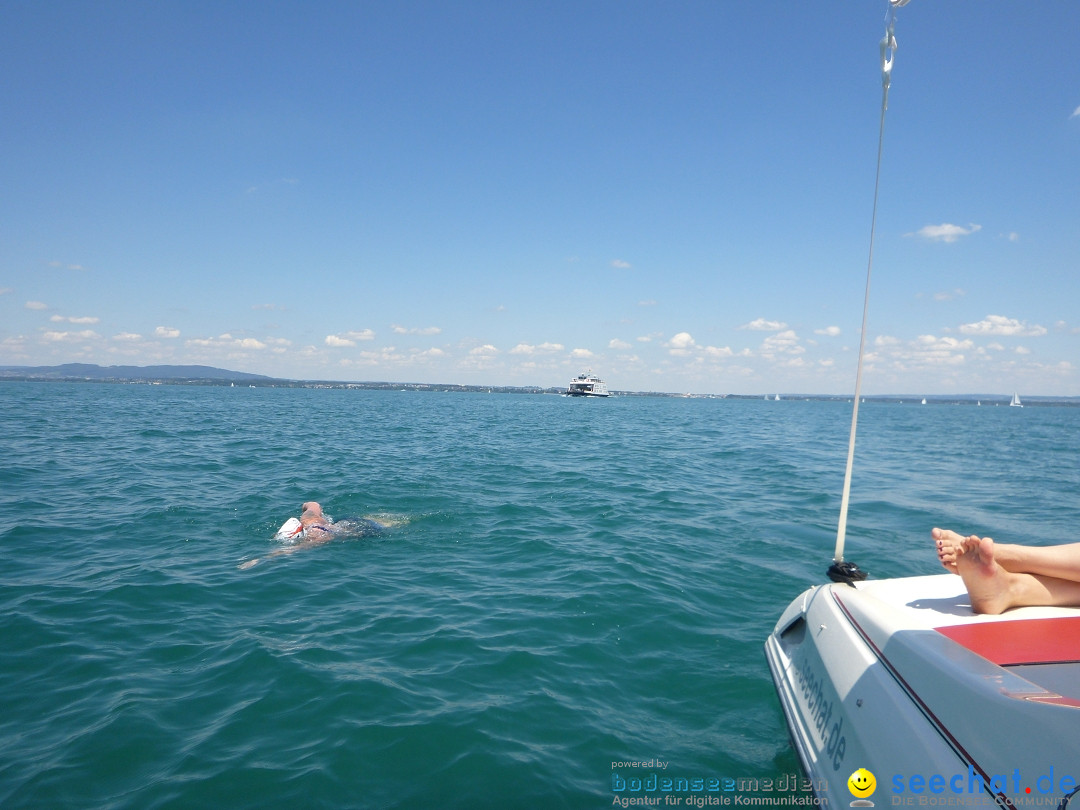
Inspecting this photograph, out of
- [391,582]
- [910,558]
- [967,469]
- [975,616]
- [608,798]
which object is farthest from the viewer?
[967,469]

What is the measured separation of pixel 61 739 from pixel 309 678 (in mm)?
1867

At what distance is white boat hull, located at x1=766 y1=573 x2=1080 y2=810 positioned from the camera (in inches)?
85.5

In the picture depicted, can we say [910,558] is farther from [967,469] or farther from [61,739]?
[967,469]

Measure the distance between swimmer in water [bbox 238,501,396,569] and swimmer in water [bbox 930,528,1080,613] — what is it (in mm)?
9040

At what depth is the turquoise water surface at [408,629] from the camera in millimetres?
4160

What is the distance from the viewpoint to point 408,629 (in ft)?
21.0

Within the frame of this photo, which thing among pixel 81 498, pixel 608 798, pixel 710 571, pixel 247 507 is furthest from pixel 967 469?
pixel 81 498

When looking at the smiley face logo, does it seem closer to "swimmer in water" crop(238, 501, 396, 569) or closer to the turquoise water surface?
the turquoise water surface

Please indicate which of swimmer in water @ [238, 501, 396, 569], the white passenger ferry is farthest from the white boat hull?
the white passenger ferry

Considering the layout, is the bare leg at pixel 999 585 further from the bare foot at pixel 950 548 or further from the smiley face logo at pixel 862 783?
the smiley face logo at pixel 862 783

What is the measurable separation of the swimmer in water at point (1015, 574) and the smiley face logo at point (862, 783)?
1439mm

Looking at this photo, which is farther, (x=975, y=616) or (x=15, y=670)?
(x=15, y=670)

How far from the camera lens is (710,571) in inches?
332

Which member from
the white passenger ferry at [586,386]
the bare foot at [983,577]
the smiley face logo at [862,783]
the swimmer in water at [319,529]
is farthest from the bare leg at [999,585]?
the white passenger ferry at [586,386]
